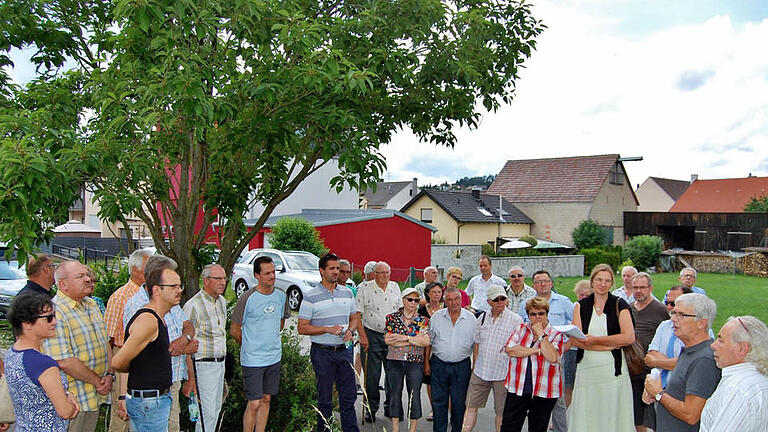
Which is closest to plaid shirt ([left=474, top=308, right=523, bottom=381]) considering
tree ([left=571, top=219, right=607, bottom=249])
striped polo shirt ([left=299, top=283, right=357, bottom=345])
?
striped polo shirt ([left=299, top=283, right=357, bottom=345])

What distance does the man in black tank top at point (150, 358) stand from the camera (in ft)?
13.0

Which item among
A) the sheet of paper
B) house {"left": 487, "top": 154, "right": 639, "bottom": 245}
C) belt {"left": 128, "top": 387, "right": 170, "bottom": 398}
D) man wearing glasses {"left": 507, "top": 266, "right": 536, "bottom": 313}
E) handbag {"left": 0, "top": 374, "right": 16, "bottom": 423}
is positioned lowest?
handbag {"left": 0, "top": 374, "right": 16, "bottom": 423}

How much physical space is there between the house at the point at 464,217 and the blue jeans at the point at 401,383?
32.2 m

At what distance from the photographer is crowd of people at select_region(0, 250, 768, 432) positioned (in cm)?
362

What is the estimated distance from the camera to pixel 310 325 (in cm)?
600

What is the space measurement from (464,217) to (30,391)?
1468 inches

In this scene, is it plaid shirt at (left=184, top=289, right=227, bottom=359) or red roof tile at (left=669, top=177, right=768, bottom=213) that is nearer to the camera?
plaid shirt at (left=184, top=289, right=227, bottom=359)

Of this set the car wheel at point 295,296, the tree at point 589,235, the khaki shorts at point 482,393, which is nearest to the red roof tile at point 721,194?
the tree at point 589,235

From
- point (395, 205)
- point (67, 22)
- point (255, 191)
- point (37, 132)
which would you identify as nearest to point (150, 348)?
point (37, 132)

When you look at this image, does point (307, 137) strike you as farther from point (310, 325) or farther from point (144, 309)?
point (144, 309)

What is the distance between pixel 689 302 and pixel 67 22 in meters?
6.40

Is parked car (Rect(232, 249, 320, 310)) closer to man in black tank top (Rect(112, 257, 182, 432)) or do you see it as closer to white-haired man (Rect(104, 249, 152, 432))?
white-haired man (Rect(104, 249, 152, 432))

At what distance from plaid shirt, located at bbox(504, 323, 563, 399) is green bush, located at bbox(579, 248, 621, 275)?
29041 mm

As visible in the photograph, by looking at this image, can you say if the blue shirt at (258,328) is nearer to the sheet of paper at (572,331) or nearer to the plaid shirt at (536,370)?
the plaid shirt at (536,370)
